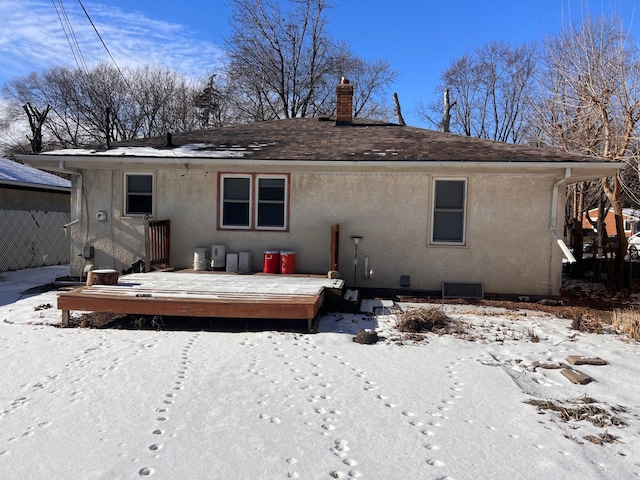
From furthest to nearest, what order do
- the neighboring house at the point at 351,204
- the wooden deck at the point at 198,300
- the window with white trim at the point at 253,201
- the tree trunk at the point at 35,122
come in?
the tree trunk at the point at 35,122 → the window with white trim at the point at 253,201 → the neighboring house at the point at 351,204 → the wooden deck at the point at 198,300

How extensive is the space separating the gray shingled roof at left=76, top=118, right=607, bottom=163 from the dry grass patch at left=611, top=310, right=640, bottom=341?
2.72 metres

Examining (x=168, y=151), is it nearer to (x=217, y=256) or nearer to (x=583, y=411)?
(x=217, y=256)

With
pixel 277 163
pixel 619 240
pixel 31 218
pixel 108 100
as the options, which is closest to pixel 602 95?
pixel 619 240

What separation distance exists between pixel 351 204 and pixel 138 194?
4.49 metres

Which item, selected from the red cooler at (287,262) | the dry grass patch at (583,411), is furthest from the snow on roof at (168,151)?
the dry grass patch at (583,411)

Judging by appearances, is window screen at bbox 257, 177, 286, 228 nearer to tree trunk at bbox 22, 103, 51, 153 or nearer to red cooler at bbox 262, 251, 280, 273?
red cooler at bbox 262, 251, 280, 273

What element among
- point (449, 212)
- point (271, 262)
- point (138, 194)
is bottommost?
point (271, 262)

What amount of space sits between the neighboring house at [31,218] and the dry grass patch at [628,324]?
14.1 metres

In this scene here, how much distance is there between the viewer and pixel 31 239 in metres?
13.1

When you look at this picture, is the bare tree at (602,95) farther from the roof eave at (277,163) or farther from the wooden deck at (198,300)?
the wooden deck at (198,300)

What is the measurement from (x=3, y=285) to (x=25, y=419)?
26.6ft

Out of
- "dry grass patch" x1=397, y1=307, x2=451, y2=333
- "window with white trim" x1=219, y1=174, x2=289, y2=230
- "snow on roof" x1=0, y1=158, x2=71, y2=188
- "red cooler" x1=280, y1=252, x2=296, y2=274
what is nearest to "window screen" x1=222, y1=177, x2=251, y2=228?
"window with white trim" x1=219, y1=174, x2=289, y2=230

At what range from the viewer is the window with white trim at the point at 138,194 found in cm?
931

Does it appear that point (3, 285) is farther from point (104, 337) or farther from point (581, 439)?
point (581, 439)
